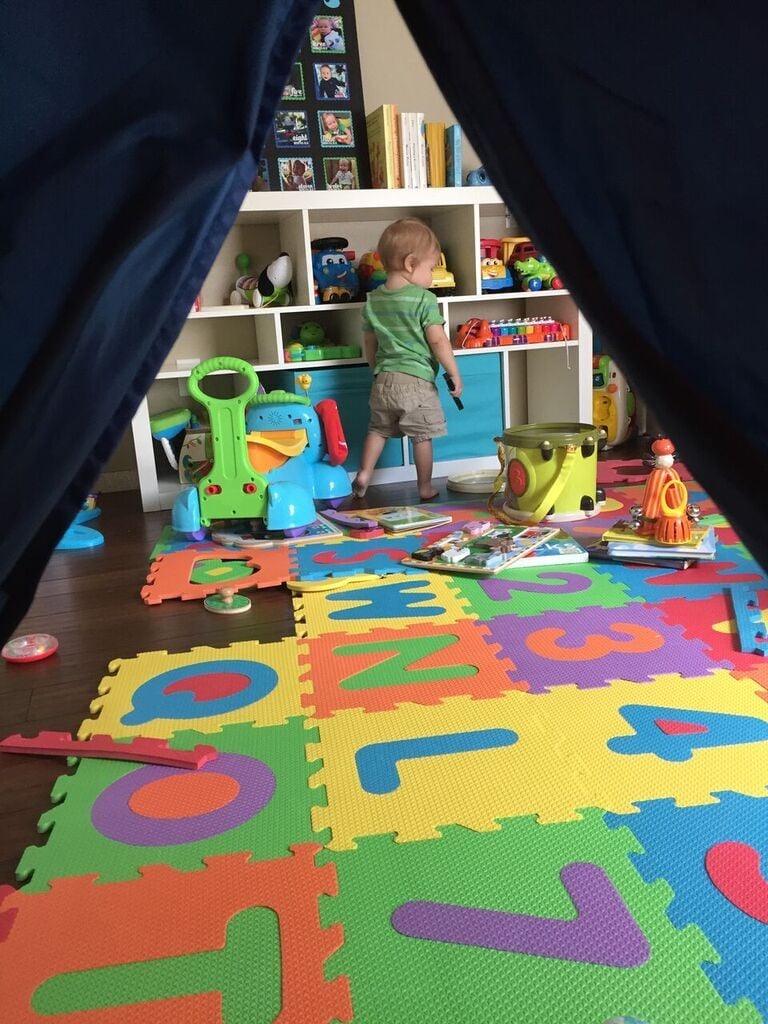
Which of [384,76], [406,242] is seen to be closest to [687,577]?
[406,242]

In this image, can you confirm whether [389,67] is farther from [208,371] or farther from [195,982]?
[195,982]

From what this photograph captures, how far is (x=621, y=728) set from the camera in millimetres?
1201

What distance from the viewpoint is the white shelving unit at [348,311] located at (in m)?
2.87

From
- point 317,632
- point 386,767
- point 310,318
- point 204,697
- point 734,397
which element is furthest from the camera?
point 310,318

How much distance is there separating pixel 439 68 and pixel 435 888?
0.77m

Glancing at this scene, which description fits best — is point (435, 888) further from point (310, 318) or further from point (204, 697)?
point (310, 318)

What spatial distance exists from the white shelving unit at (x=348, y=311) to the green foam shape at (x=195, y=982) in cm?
217

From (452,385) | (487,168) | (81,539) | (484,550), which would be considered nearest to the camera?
(487,168)

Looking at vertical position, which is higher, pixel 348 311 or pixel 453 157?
pixel 453 157

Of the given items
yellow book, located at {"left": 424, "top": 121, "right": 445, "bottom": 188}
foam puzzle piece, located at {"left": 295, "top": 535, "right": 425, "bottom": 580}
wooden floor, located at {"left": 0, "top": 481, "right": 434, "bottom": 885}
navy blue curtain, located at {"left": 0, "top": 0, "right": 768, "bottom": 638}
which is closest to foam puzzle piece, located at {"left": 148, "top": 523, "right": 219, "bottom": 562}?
wooden floor, located at {"left": 0, "top": 481, "right": 434, "bottom": 885}

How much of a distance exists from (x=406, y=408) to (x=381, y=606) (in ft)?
3.85

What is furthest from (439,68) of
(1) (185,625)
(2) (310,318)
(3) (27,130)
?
(2) (310,318)

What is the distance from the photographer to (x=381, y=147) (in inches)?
117

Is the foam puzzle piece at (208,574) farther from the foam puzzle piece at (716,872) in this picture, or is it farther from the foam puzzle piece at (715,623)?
the foam puzzle piece at (716,872)
